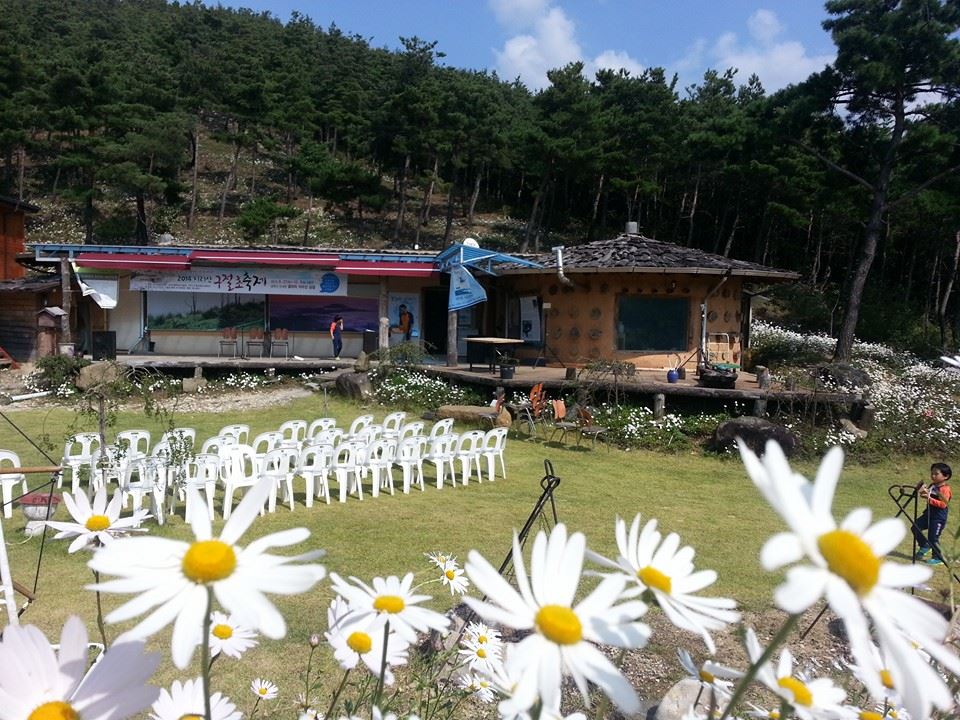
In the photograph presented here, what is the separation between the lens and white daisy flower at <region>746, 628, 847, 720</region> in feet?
2.92

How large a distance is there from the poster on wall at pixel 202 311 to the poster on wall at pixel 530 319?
7469mm

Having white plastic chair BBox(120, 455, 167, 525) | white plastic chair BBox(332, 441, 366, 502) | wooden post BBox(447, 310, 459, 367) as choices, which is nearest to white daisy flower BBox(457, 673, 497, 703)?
white plastic chair BBox(120, 455, 167, 525)

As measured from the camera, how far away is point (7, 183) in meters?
37.2

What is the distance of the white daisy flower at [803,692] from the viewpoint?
89 centimetres

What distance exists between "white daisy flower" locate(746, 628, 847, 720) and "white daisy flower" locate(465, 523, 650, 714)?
0.67ft

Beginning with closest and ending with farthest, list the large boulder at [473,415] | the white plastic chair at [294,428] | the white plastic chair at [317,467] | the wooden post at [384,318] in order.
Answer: the white plastic chair at [317,467]
the white plastic chair at [294,428]
the large boulder at [473,415]
the wooden post at [384,318]

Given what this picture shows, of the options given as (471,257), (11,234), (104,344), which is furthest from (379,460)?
(11,234)

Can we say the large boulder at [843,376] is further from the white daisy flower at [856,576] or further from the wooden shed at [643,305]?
the white daisy flower at [856,576]

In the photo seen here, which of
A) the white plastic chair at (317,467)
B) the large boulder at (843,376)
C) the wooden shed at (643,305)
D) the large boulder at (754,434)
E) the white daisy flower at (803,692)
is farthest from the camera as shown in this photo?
the wooden shed at (643,305)

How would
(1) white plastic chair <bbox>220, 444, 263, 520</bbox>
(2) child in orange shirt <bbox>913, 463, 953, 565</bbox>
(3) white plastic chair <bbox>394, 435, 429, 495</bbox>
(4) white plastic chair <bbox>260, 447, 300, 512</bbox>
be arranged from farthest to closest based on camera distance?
(3) white plastic chair <bbox>394, 435, 429, 495</bbox>, (4) white plastic chair <bbox>260, 447, 300, 512</bbox>, (1) white plastic chair <bbox>220, 444, 263, 520</bbox>, (2) child in orange shirt <bbox>913, 463, 953, 565</bbox>

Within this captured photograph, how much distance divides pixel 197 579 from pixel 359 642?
0.47 metres

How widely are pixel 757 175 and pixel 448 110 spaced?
54.5 ft

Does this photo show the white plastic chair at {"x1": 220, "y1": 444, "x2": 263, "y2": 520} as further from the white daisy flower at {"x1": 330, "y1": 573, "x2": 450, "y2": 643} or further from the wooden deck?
the white daisy flower at {"x1": 330, "y1": 573, "x2": 450, "y2": 643}

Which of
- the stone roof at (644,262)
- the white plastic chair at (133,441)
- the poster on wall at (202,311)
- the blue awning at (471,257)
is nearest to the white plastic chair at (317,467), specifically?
the white plastic chair at (133,441)
